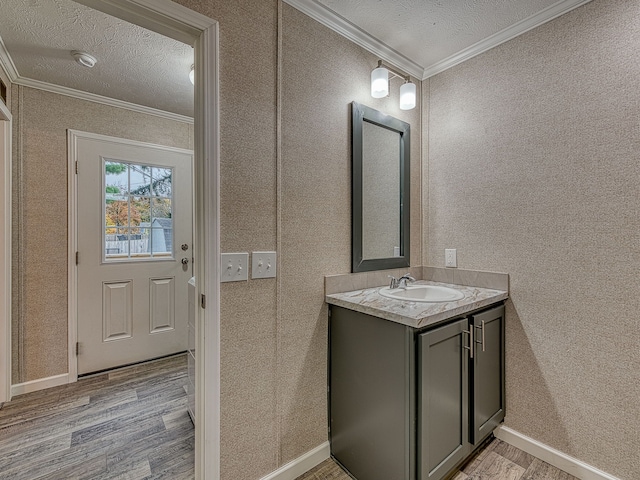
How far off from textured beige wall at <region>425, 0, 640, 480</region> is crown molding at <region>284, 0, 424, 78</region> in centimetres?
37

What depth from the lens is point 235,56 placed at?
4.31ft

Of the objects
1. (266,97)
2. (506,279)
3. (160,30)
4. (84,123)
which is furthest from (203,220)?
(84,123)

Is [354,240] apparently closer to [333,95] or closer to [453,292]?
[453,292]

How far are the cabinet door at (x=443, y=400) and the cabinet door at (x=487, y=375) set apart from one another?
0.26 feet

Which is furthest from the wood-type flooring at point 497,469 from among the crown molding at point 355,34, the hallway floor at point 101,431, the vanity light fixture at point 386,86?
the crown molding at point 355,34

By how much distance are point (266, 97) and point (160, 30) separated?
478 millimetres

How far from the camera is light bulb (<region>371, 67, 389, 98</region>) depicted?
1703 millimetres

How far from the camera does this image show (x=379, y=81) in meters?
1.71

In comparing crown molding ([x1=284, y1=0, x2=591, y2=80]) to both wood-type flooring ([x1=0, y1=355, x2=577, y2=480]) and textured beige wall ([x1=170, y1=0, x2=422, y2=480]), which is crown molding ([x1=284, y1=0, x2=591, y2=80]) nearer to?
textured beige wall ([x1=170, y1=0, x2=422, y2=480])

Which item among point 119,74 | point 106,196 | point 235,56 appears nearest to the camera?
point 235,56

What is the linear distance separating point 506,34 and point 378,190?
3.76 feet

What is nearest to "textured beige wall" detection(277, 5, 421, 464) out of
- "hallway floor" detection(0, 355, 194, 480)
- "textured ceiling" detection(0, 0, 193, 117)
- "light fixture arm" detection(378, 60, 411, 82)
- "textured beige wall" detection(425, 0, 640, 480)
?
"light fixture arm" detection(378, 60, 411, 82)

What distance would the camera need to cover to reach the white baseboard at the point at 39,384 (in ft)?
7.36

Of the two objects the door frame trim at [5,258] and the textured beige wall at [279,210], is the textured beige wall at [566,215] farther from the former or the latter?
the door frame trim at [5,258]
